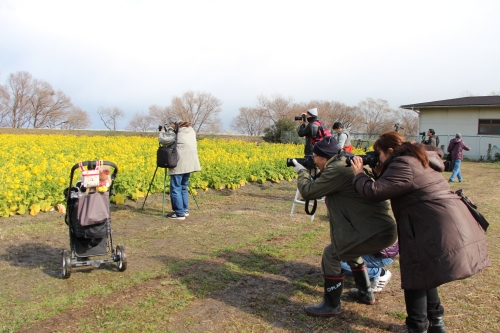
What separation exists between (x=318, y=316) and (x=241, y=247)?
227 cm

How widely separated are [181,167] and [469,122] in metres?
25.5

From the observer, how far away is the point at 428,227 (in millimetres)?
2924

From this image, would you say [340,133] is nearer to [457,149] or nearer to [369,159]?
[369,159]

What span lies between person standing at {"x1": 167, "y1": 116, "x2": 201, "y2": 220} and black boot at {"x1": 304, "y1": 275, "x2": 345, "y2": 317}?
420cm

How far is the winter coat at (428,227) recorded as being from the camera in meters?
2.86

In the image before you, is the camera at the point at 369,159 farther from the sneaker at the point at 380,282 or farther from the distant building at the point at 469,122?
the distant building at the point at 469,122

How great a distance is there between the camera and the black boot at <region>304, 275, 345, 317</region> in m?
3.68

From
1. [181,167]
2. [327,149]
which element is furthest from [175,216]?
[327,149]

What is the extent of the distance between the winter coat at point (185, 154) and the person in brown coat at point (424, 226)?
462 cm

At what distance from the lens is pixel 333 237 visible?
3621 millimetres

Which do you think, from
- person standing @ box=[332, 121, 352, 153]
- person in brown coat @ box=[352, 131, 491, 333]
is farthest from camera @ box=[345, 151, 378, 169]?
person standing @ box=[332, 121, 352, 153]

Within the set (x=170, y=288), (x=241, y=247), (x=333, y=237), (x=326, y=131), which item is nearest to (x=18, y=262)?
(x=170, y=288)

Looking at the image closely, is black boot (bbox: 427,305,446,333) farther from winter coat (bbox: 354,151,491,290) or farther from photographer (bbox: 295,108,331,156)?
photographer (bbox: 295,108,331,156)

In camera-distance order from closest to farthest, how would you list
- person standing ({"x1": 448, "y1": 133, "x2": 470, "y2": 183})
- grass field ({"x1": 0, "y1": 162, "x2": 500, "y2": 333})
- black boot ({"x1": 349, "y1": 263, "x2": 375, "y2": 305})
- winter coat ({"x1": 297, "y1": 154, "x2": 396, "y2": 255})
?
winter coat ({"x1": 297, "y1": 154, "x2": 396, "y2": 255})
grass field ({"x1": 0, "y1": 162, "x2": 500, "y2": 333})
black boot ({"x1": 349, "y1": 263, "x2": 375, "y2": 305})
person standing ({"x1": 448, "y1": 133, "x2": 470, "y2": 183})
